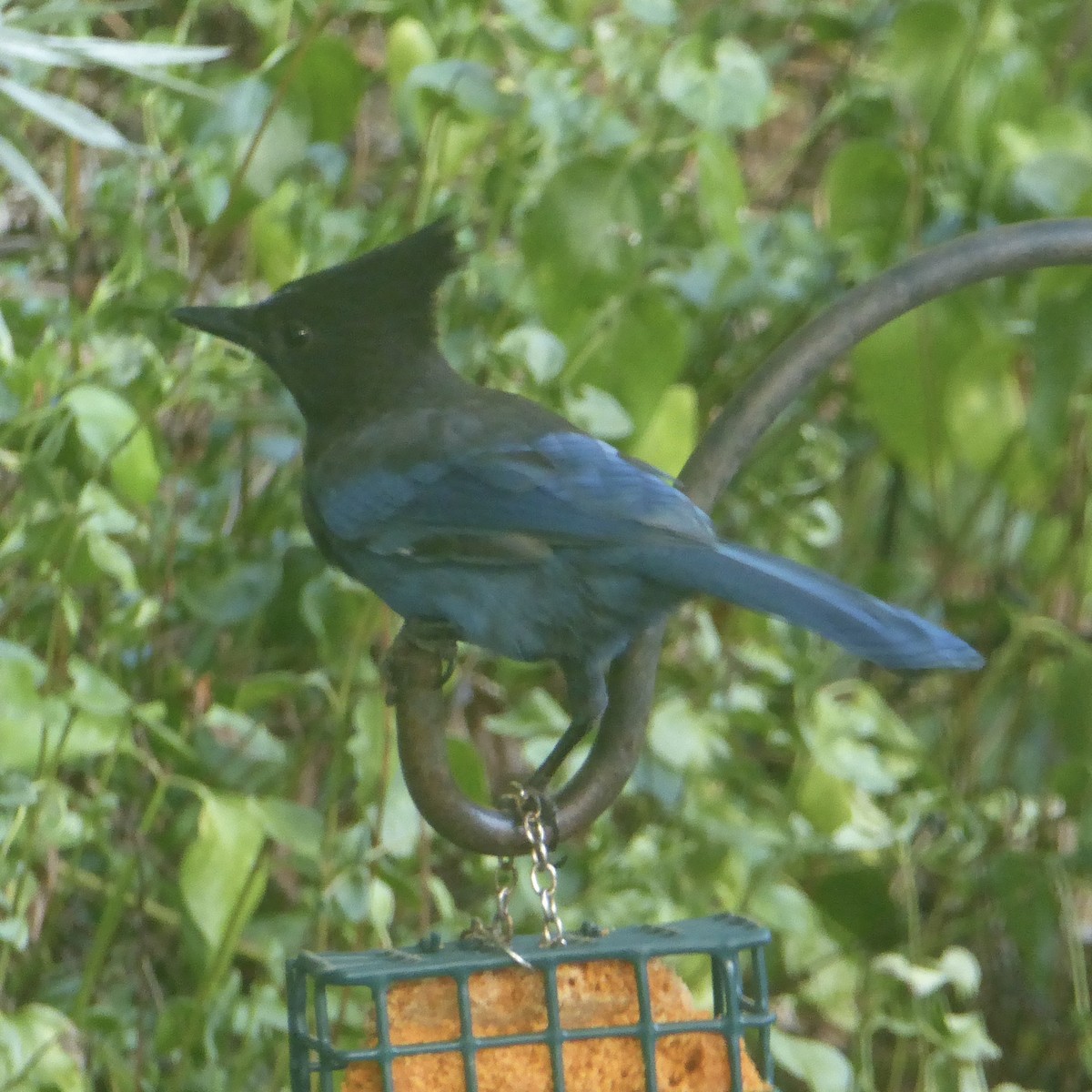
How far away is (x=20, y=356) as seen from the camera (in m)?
1.81

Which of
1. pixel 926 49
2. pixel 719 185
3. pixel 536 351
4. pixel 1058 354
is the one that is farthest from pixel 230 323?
pixel 926 49

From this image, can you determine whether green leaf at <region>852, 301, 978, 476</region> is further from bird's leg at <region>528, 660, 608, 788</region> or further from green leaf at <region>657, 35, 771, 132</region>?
bird's leg at <region>528, 660, 608, 788</region>

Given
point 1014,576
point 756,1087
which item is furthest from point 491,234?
point 1014,576

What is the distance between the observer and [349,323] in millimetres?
1611

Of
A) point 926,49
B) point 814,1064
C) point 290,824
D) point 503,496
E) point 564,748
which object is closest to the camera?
point 564,748

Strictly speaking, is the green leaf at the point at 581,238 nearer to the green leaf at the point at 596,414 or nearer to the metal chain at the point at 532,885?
the green leaf at the point at 596,414

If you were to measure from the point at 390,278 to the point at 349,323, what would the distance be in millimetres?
72

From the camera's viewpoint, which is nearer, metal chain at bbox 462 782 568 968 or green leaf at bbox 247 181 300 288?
metal chain at bbox 462 782 568 968

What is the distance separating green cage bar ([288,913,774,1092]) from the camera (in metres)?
1.18

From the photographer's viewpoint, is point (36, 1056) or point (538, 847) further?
point (36, 1056)

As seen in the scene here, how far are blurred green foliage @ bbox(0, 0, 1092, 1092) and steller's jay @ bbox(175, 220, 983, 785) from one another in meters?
0.14

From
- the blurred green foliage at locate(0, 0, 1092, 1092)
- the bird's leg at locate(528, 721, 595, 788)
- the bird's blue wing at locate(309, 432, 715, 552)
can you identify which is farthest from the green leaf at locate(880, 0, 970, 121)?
the bird's leg at locate(528, 721, 595, 788)

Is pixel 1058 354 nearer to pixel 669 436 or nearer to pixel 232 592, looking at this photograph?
pixel 669 436

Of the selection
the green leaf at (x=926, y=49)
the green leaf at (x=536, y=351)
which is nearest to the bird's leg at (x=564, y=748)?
the green leaf at (x=536, y=351)
